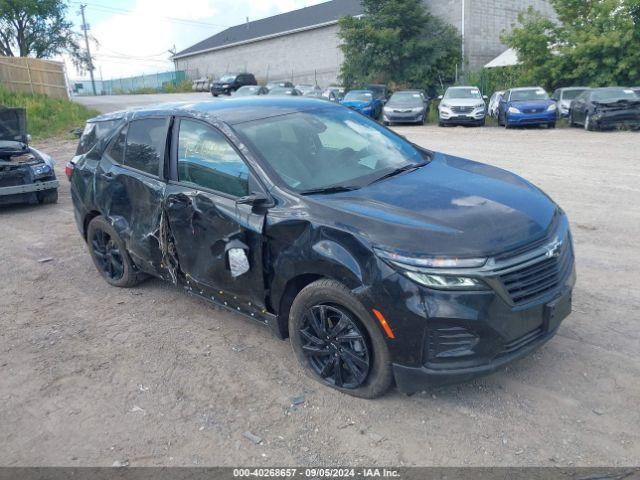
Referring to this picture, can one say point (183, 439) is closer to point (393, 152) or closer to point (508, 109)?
point (393, 152)

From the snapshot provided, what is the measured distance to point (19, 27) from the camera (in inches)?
1929

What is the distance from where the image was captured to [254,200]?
380 centimetres

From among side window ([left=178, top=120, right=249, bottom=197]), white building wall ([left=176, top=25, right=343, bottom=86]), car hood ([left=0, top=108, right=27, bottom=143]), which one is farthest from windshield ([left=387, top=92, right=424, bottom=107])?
side window ([left=178, top=120, right=249, bottom=197])

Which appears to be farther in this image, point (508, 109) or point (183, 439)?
point (508, 109)

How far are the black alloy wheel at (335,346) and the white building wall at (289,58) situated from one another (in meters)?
39.3

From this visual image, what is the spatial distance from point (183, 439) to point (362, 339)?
1.19 meters

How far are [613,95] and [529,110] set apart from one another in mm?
2610

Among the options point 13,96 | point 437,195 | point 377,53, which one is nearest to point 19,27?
point 13,96

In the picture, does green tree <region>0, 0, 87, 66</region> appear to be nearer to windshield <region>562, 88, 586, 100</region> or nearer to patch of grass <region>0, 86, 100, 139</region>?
patch of grass <region>0, 86, 100, 139</region>

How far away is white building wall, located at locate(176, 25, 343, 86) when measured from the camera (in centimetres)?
4334

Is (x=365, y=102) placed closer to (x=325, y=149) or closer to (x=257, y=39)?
(x=325, y=149)

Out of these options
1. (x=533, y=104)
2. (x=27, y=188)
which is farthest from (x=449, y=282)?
(x=533, y=104)

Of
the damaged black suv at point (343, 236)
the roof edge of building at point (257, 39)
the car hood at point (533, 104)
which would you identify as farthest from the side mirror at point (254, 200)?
the roof edge of building at point (257, 39)

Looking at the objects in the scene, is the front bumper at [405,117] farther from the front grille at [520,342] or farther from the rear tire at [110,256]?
the front grille at [520,342]
